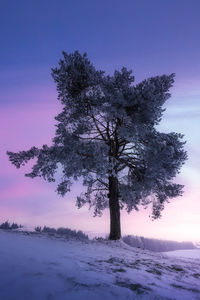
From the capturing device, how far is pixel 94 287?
2.10 m

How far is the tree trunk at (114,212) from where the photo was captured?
34.3 feet

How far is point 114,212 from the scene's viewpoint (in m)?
10.8

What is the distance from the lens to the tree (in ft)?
31.0

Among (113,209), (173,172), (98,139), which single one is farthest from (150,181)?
(98,139)

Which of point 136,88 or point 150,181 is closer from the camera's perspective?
point 136,88

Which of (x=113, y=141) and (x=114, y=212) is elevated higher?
(x=113, y=141)

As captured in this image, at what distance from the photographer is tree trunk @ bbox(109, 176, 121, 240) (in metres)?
10.5

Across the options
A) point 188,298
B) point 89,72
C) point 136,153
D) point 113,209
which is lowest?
point 188,298

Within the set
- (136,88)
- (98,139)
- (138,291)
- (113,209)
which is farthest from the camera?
(98,139)

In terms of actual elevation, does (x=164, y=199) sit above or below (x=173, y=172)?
below

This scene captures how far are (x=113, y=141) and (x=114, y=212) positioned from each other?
4455 mm

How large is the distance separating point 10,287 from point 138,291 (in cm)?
146

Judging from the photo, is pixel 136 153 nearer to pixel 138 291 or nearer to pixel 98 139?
pixel 98 139

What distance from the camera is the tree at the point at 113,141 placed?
9453 millimetres
